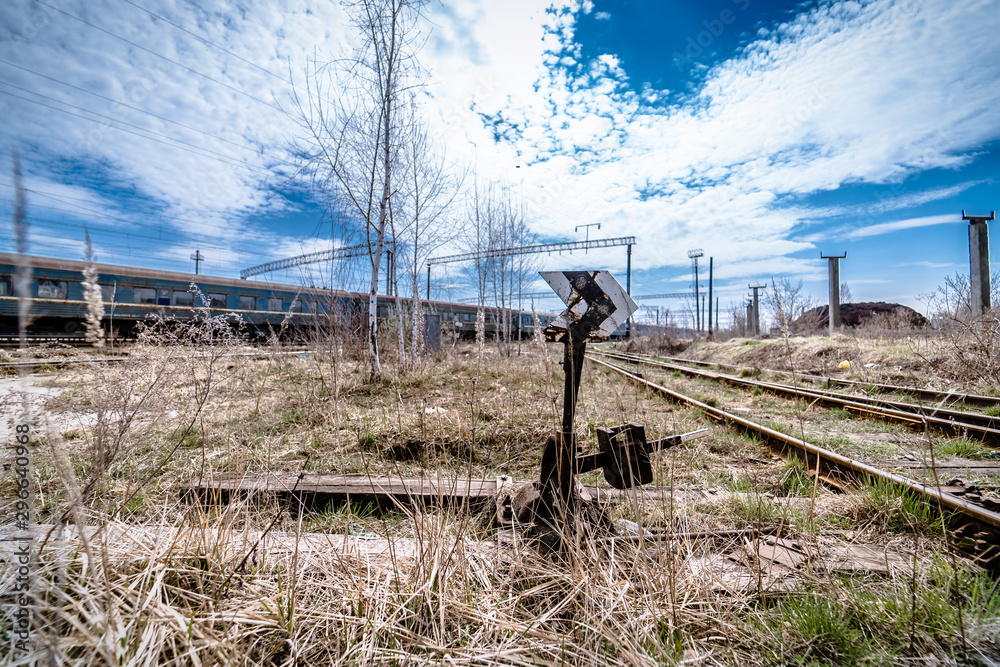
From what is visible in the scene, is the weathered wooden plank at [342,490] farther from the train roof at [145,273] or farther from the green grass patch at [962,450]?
the train roof at [145,273]

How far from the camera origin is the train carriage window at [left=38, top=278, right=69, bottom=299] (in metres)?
11.9

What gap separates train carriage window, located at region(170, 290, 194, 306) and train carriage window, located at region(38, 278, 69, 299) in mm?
2532

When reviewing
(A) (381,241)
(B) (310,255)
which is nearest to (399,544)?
(B) (310,255)

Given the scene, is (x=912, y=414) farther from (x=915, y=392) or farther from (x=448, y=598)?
(x=448, y=598)

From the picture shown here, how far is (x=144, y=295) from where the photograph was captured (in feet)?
42.9

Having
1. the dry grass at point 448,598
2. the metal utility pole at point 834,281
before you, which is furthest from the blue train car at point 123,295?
the metal utility pole at point 834,281

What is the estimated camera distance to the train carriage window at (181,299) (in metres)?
13.7

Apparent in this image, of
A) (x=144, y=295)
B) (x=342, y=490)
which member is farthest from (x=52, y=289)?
(x=342, y=490)

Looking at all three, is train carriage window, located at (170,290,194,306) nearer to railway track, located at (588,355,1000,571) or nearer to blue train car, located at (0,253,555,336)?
blue train car, located at (0,253,555,336)

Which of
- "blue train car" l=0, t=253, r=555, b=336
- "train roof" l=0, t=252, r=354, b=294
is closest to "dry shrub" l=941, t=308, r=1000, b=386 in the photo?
"blue train car" l=0, t=253, r=555, b=336

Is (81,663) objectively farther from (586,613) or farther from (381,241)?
(381,241)

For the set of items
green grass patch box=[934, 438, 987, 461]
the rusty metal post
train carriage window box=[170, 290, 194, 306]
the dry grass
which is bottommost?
green grass patch box=[934, 438, 987, 461]

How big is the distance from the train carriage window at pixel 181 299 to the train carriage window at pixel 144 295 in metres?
0.53

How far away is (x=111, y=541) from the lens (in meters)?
1.68
